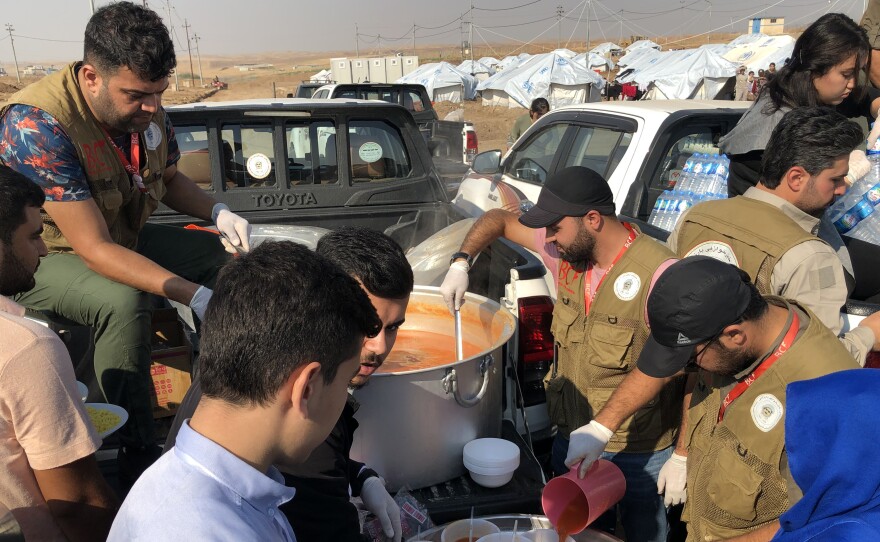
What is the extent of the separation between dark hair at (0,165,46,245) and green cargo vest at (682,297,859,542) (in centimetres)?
235

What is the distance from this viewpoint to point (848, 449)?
56.6 inches

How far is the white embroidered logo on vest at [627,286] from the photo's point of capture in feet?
9.13

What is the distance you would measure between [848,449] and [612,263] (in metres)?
1.55

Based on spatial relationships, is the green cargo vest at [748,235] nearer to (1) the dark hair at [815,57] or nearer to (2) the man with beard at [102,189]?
(1) the dark hair at [815,57]

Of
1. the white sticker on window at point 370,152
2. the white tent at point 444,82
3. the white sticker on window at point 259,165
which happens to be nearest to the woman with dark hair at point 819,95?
the white sticker on window at point 370,152

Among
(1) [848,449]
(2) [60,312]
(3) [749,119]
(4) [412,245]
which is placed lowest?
(4) [412,245]

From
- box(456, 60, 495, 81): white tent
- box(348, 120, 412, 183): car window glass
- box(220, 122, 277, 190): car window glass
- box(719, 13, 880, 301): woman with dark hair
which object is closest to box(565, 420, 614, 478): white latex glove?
box(719, 13, 880, 301): woman with dark hair

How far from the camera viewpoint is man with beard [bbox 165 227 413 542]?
66.6 inches

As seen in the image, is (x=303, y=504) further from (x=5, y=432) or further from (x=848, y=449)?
(x=848, y=449)

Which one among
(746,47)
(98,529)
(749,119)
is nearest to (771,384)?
(749,119)

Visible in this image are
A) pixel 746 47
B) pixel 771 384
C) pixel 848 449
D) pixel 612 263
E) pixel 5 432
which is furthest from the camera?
pixel 746 47

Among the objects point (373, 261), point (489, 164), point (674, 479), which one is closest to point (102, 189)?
point (373, 261)

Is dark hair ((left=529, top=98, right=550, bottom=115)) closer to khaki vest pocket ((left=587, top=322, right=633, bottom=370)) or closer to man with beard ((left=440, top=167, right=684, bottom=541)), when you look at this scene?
man with beard ((left=440, top=167, right=684, bottom=541))

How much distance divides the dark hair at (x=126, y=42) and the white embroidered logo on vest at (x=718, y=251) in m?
2.32
